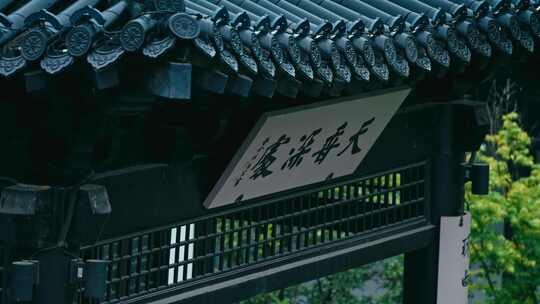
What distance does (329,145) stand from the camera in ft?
29.2

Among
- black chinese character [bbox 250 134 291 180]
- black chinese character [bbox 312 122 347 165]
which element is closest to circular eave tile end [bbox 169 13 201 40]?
black chinese character [bbox 250 134 291 180]

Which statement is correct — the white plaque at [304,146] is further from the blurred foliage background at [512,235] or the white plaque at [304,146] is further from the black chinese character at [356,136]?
the blurred foliage background at [512,235]

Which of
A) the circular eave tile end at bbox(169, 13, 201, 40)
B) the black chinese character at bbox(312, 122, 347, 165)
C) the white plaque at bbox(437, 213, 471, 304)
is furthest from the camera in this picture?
the white plaque at bbox(437, 213, 471, 304)

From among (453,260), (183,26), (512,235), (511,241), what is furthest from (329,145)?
(512,235)

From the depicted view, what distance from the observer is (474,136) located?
407 inches

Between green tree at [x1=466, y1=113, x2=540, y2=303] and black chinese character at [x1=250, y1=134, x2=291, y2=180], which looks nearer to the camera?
black chinese character at [x1=250, y1=134, x2=291, y2=180]

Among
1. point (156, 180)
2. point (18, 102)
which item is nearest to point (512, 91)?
point (156, 180)

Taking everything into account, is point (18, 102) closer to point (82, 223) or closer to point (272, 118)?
point (82, 223)

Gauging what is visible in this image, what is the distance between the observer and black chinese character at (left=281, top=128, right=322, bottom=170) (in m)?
8.55

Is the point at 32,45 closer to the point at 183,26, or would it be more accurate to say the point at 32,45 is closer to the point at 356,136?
the point at 183,26

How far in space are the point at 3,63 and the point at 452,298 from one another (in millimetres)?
5963

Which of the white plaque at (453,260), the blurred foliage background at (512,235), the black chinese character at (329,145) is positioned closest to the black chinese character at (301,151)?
the black chinese character at (329,145)

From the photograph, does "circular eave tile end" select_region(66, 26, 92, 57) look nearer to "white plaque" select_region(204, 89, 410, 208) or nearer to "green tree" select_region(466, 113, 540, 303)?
"white plaque" select_region(204, 89, 410, 208)

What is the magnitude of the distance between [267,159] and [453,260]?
2.93 metres
